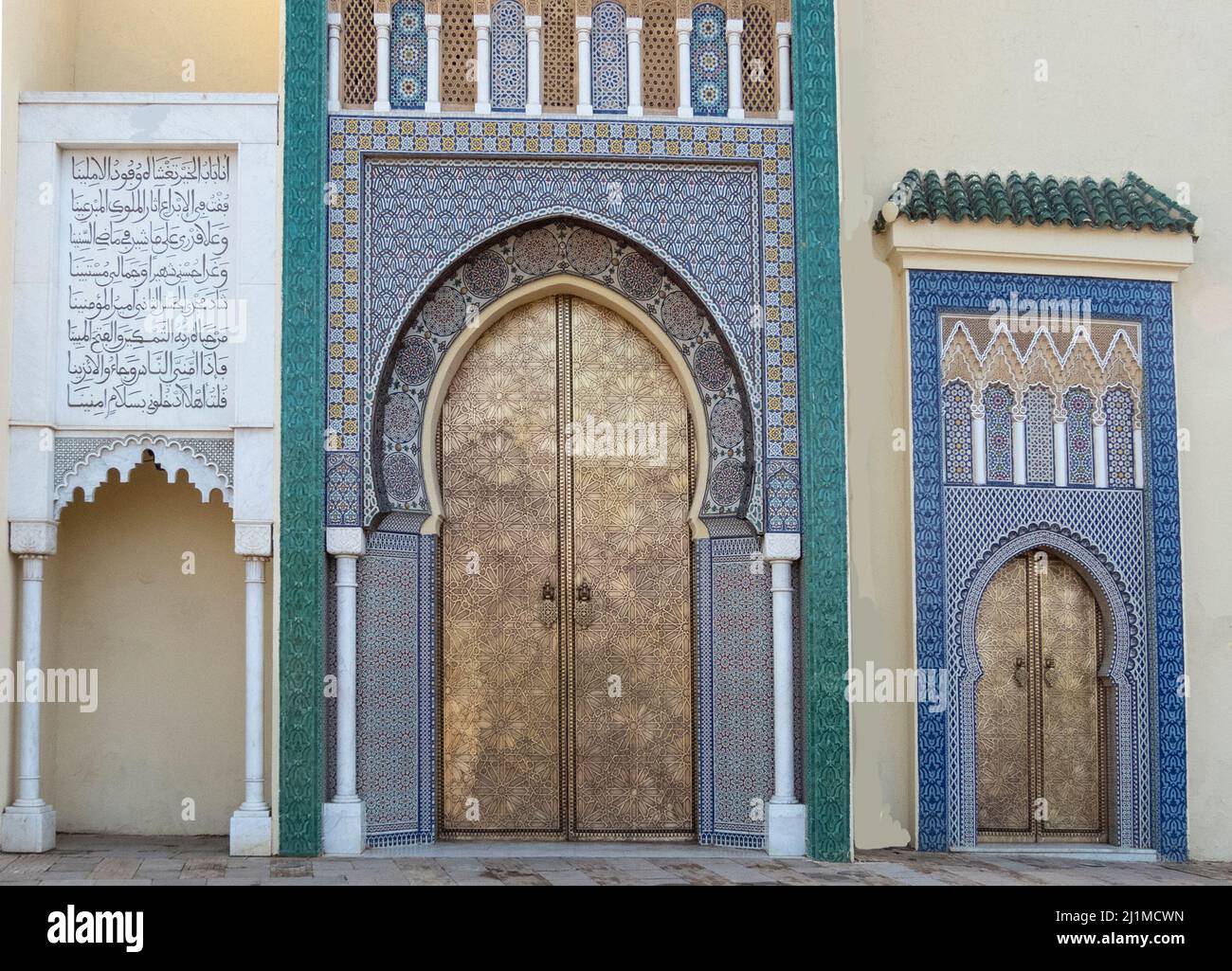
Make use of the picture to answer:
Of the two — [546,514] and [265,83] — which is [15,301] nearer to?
[265,83]

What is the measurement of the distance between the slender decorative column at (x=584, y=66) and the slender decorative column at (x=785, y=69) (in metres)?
0.91

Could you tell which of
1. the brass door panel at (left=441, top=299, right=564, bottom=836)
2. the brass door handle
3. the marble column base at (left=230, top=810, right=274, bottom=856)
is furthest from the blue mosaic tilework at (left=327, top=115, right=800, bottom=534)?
the marble column base at (left=230, top=810, right=274, bottom=856)

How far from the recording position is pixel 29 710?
275 inches

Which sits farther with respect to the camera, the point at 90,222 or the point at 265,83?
the point at 265,83

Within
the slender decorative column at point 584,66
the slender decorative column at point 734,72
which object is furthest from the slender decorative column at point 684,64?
the slender decorative column at point 584,66

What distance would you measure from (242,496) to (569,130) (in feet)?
7.48

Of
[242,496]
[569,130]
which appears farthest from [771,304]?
[242,496]

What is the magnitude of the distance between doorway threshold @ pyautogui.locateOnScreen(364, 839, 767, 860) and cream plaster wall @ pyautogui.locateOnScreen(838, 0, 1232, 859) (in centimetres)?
72

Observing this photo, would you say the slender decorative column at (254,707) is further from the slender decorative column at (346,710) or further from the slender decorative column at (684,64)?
the slender decorative column at (684,64)

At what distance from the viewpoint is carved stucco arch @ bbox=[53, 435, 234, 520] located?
7125 millimetres

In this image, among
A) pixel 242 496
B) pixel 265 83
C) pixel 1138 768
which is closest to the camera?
pixel 242 496

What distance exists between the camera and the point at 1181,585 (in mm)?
7719

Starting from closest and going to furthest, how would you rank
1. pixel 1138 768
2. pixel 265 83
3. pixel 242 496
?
pixel 242 496, pixel 1138 768, pixel 265 83

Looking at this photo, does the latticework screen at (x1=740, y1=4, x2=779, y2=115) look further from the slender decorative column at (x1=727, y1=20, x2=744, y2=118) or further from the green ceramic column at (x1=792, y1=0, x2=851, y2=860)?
the green ceramic column at (x1=792, y1=0, x2=851, y2=860)
